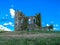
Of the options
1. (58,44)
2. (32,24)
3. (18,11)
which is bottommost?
(58,44)

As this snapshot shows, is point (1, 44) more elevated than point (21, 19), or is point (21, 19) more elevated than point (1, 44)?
point (21, 19)

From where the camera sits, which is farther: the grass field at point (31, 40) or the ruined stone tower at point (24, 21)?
the ruined stone tower at point (24, 21)

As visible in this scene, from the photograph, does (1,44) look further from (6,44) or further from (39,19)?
(39,19)

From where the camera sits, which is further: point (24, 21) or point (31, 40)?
point (24, 21)

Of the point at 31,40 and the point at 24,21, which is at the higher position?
the point at 24,21

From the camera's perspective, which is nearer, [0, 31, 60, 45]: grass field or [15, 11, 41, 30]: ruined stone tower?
[0, 31, 60, 45]: grass field

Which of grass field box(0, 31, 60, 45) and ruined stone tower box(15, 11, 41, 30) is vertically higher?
ruined stone tower box(15, 11, 41, 30)

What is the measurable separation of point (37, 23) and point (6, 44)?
121 ft

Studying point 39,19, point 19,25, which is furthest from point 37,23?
point 19,25

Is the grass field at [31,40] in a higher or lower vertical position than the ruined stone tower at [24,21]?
lower

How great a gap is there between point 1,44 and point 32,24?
36664mm

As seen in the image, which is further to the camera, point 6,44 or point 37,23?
point 37,23

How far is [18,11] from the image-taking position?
154 ft

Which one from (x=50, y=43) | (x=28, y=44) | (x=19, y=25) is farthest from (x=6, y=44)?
(x=19, y=25)
